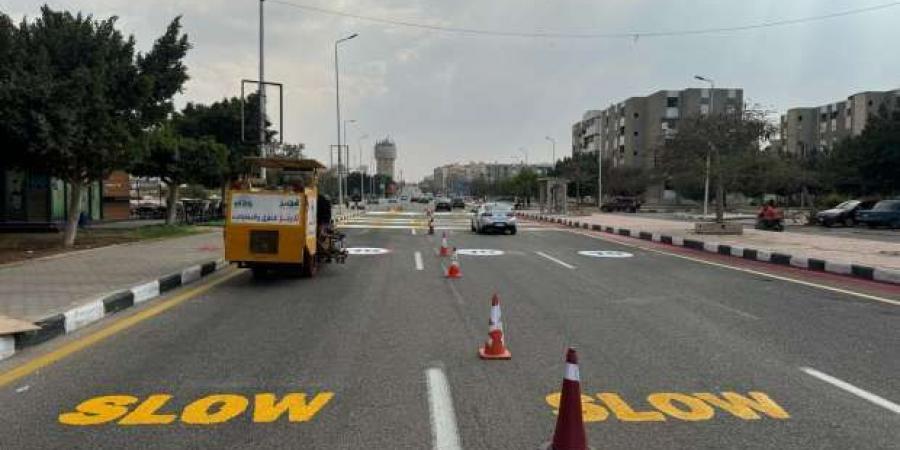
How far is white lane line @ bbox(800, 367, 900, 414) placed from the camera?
19.0 feet

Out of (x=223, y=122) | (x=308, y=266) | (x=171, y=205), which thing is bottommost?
(x=308, y=266)

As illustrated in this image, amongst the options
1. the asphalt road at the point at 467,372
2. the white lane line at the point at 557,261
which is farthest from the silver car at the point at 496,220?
the asphalt road at the point at 467,372

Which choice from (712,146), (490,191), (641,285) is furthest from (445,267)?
(490,191)

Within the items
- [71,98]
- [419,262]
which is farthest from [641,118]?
[71,98]

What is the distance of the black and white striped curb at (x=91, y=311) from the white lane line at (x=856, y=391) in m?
7.75

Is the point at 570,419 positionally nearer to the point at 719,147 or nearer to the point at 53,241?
the point at 53,241

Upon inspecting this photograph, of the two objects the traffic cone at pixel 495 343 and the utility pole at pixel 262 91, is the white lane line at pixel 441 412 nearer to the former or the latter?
the traffic cone at pixel 495 343

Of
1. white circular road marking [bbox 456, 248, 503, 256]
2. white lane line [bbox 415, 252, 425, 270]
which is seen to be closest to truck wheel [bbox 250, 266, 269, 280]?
white lane line [bbox 415, 252, 425, 270]

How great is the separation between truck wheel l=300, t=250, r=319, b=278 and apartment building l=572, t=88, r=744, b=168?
82256 mm

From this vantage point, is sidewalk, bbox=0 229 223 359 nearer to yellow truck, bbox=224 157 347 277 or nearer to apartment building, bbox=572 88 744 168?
yellow truck, bbox=224 157 347 277

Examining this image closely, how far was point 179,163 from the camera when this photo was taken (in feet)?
98.5

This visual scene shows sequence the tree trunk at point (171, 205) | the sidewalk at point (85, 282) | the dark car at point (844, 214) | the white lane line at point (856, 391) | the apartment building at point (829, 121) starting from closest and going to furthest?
1. the white lane line at point (856, 391)
2. the sidewalk at point (85, 282)
3. the tree trunk at point (171, 205)
4. the dark car at point (844, 214)
5. the apartment building at point (829, 121)

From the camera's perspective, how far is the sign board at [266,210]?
13.2 m

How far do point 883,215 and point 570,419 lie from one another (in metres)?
38.1
